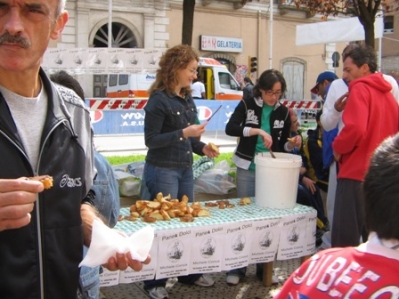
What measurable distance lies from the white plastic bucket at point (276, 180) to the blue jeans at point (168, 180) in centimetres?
58

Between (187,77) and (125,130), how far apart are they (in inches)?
338

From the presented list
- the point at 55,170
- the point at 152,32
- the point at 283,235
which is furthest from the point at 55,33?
the point at 152,32

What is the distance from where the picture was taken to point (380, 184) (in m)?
1.39

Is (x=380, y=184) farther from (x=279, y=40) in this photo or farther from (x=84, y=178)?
(x=279, y=40)

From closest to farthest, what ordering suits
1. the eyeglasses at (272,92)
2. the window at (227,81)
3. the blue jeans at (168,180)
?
the blue jeans at (168,180) → the eyeglasses at (272,92) → the window at (227,81)

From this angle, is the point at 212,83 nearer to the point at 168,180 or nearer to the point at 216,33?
the point at 216,33

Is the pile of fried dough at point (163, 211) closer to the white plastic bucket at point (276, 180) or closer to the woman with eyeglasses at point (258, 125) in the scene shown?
the white plastic bucket at point (276, 180)

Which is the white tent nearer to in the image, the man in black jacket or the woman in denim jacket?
the woman in denim jacket

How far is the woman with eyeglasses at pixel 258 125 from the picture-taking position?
14.8 feet

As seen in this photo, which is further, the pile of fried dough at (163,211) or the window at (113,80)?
the window at (113,80)

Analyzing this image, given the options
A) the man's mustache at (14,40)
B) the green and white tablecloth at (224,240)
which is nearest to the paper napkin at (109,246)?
the man's mustache at (14,40)

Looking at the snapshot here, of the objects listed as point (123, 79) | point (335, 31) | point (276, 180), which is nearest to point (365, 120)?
point (276, 180)

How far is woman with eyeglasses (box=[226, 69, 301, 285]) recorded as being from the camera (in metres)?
4.50

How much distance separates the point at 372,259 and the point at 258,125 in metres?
3.28
